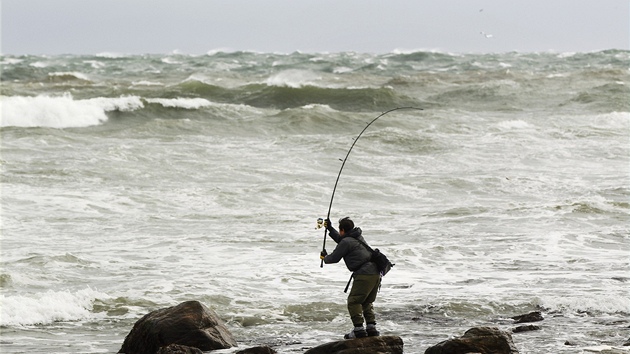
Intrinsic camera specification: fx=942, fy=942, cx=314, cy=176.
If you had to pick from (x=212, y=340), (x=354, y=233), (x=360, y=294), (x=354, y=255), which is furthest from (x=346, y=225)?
(x=212, y=340)

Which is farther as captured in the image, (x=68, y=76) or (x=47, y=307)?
(x=68, y=76)

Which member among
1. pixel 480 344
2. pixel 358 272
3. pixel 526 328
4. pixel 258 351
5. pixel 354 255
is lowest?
pixel 526 328

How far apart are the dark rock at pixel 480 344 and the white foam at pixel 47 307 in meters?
3.79

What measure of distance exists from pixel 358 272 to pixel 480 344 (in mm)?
1092

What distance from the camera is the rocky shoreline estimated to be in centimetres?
655

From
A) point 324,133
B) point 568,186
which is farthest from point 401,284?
point 324,133

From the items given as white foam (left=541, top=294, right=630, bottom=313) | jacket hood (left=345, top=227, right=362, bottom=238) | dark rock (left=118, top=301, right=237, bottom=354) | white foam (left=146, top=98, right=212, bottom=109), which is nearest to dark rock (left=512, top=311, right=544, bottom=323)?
white foam (left=541, top=294, right=630, bottom=313)

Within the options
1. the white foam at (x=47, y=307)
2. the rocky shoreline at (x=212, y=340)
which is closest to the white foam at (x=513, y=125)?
the white foam at (x=47, y=307)

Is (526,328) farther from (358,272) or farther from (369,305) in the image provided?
(358,272)

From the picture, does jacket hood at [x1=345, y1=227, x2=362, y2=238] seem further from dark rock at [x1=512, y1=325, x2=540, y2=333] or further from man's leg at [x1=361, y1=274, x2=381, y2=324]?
dark rock at [x1=512, y1=325, x2=540, y2=333]

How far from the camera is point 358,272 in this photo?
23.3ft

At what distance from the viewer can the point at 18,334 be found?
8180 millimetres

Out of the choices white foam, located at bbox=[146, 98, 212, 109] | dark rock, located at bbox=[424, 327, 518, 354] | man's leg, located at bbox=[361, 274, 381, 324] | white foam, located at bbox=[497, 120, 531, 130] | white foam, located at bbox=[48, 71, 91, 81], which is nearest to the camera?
dark rock, located at bbox=[424, 327, 518, 354]

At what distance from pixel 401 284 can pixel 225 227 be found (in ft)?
12.8
